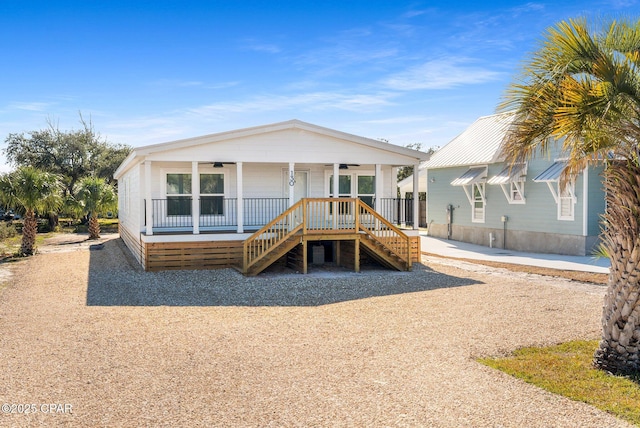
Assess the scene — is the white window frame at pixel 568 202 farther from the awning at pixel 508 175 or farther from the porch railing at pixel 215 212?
the porch railing at pixel 215 212

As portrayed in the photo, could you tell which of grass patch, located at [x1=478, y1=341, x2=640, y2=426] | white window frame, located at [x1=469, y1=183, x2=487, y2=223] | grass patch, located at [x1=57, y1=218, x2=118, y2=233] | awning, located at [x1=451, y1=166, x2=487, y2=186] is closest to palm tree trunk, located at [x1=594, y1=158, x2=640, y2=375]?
grass patch, located at [x1=478, y1=341, x2=640, y2=426]

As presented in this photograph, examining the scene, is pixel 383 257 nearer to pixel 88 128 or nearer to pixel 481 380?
pixel 481 380

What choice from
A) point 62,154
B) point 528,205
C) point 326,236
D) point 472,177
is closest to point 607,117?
point 326,236

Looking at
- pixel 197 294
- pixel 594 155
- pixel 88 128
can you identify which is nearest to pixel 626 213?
pixel 594 155

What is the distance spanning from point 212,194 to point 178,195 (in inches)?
39.3

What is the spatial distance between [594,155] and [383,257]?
838 centimetres

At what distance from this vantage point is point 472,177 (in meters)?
22.7

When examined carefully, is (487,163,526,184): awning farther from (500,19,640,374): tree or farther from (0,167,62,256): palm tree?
(0,167,62,256): palm tree

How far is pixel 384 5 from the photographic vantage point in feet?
A: 52.3

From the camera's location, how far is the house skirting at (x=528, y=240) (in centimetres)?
1812

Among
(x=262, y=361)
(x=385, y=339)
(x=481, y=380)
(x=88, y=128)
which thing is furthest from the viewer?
(x=88, y=128)

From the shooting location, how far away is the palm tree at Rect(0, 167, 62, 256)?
1922 cm

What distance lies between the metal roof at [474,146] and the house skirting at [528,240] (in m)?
2.81

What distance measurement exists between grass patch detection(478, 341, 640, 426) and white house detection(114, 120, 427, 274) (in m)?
7.63
